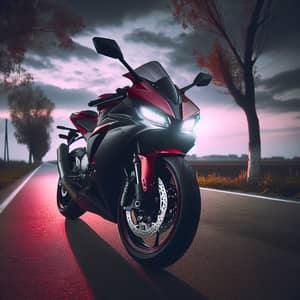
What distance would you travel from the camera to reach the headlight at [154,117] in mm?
3129

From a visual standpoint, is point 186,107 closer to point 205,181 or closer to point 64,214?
point 64,214

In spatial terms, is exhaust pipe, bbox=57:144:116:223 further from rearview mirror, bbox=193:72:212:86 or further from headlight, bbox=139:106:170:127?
rearview mirror, bbox=193:72:212:86

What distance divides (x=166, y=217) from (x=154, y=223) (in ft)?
0.50

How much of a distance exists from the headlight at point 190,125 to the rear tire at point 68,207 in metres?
2.62

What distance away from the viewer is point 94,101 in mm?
4105

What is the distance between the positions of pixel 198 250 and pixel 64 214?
2.67m

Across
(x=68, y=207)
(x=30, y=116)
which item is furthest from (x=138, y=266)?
(x=30, y=116)

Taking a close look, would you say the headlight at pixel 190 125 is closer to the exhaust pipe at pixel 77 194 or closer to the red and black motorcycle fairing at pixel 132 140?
the red and black motorcycle fairing at pixel 132 140

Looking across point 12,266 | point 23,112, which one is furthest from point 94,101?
point 23,112

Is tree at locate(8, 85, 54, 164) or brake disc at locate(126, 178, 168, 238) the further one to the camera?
tree at locate(8, 85, 54, 164)

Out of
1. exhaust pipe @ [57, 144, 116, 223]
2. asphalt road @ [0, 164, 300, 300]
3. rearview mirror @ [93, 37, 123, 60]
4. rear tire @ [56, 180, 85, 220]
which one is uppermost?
rearview mirror @ [93, 37, 123, 60]

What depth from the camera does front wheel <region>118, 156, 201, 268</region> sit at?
9.53ft

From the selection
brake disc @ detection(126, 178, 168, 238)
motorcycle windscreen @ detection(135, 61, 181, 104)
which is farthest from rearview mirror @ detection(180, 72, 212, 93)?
brake disc @ detection(126, 178, 168, 238)

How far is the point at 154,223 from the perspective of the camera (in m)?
3.18
